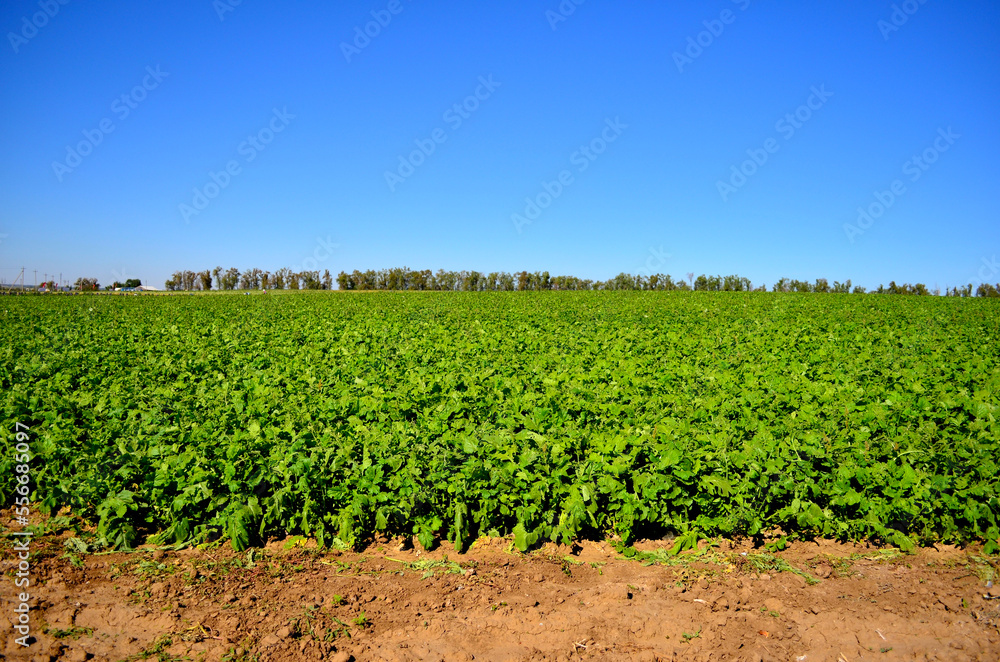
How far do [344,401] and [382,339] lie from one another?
796cm

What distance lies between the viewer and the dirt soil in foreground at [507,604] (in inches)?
135

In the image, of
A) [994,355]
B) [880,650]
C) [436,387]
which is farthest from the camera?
[994,355]

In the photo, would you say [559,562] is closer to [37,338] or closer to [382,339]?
[382,339]

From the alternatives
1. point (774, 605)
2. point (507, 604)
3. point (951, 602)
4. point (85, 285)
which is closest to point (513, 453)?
point (507, 604)

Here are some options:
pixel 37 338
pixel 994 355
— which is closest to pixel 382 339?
pixel 37 338

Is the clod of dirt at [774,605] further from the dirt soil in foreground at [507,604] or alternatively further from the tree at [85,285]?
the tree at [85,285]

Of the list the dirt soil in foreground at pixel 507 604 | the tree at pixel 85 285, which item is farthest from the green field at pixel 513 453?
the tree at pixel 85 285

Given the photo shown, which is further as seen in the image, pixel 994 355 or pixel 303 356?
pixel 994 355

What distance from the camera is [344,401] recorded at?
22.3 feet

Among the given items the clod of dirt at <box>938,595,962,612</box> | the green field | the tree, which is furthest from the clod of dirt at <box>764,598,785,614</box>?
the tree

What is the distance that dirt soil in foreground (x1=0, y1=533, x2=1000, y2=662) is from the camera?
11.3ft

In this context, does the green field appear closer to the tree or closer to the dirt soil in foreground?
the dirt soil in foreground

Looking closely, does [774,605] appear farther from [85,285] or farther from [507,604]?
[85,285]

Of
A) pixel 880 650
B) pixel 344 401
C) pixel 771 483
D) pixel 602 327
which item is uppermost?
pixel 602 327
